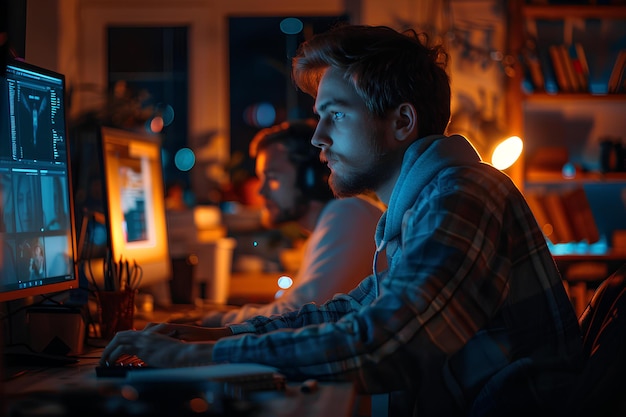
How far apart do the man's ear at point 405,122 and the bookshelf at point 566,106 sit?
2.47 m

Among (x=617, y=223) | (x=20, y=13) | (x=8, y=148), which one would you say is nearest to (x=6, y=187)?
(x=8, y=148)

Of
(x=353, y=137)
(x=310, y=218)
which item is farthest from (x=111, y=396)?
(x=310, y=218)

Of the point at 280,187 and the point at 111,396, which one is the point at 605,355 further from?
the point at 280,187

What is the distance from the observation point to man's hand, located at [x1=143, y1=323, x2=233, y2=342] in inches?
55.0

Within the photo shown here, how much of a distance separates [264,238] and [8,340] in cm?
256

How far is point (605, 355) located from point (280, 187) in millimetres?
1579

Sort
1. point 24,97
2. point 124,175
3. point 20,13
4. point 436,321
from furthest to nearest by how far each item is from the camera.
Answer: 1. point 124,175
2. point 20,13
3. point 24,97
4. point 436,321

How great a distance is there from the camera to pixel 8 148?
141 centimetres

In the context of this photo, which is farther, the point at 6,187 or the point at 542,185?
the point at 542,185

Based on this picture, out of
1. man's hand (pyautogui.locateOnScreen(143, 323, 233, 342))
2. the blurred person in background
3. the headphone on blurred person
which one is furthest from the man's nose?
the headphone on blurred person

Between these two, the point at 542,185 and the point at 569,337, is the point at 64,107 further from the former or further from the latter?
the point at 542,185

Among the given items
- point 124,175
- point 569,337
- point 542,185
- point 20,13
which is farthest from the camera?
point 542,185

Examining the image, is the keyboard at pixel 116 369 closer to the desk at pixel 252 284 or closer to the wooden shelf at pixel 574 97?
the desk at pixel 252 284

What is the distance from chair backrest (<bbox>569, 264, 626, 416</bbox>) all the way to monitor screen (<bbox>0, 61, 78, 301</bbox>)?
994 millimetres
